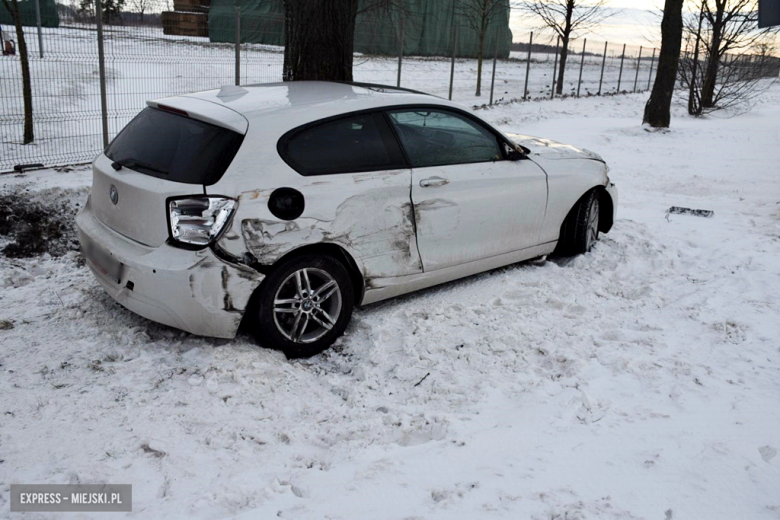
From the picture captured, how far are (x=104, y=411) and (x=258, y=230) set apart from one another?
1221mm

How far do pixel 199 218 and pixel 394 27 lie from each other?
719 inches

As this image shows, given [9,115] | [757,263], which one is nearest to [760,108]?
[757,263]

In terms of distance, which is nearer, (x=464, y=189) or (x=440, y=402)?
(x=440, y=402)

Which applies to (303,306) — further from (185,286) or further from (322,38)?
(322,38)

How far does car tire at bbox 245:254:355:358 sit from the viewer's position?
12.4 ft

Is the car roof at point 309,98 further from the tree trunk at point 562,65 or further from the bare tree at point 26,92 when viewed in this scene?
the tree trunk at point 562,65

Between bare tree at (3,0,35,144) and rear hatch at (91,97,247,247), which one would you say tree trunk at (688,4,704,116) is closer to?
bare tree at (3,0,35,144)

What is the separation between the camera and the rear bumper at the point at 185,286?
3555 mm

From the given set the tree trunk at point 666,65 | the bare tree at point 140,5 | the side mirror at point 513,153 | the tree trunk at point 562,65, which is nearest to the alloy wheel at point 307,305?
the side mirror at point 513,153

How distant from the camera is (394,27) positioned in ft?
66.9

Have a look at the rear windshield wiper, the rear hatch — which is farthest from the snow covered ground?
the rear windshield wiper

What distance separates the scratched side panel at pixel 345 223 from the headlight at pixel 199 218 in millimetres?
65

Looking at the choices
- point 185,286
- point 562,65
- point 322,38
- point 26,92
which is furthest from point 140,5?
point 562,65

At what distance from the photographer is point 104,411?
329cm
